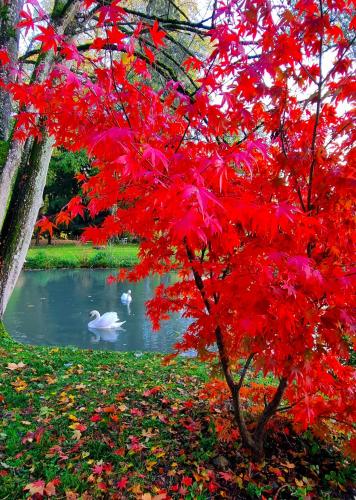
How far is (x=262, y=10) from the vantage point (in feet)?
6.72

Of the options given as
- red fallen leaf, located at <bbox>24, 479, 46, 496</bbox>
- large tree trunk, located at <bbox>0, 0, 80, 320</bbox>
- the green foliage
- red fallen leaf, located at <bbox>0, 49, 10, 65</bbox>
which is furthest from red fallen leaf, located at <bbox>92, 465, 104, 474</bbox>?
the green foliage

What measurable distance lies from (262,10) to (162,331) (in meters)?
6.68

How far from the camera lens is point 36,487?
215cm

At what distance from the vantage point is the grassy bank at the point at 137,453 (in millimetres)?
2209

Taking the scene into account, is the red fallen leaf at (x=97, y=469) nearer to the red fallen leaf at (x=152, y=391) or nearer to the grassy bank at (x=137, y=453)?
the grassy bank at (x=137, y=453)

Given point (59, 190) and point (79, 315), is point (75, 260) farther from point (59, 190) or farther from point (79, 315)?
point (59, 190)

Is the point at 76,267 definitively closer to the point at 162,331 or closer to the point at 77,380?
the point at 162,331

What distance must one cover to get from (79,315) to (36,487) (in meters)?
7.37

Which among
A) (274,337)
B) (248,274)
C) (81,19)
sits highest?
(81,19)

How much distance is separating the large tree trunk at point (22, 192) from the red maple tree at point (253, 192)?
1445 millimetres

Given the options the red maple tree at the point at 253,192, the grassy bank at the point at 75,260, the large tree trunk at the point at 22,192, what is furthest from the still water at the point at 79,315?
the red maple tree at the point at 253,192

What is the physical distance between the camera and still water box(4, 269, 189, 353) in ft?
24.1

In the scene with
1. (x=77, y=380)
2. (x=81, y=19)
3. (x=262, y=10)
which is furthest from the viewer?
(x=81, y=19)

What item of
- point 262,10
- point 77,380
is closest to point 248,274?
point 262,10
